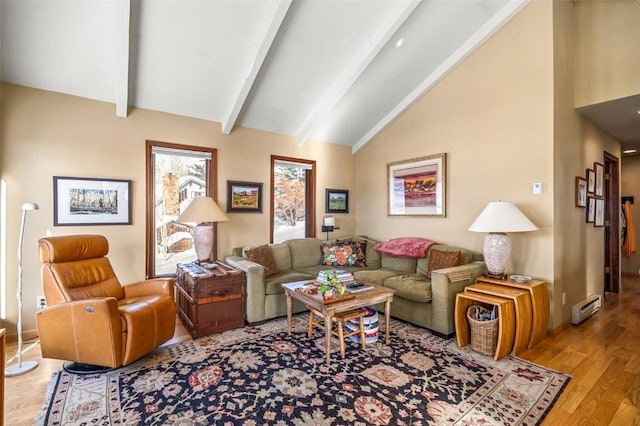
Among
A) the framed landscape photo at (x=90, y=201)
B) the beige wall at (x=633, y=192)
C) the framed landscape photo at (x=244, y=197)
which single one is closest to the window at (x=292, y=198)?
the framed landscape photo at (x=244, y=197)

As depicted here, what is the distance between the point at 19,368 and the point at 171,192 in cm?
215

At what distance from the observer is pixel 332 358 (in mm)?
2566

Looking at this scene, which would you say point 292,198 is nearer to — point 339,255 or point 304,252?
point 304,252

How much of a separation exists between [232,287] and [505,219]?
2829 millimetres

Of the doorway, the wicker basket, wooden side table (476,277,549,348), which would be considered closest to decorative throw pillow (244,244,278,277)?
the wicker basket

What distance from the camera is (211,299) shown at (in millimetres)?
3111

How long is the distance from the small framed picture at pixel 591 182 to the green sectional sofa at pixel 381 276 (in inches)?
66.4

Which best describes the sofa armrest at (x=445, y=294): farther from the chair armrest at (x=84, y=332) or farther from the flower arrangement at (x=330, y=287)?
the chair armrest at (x=84, y=332)

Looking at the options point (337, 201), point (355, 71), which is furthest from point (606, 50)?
point (337, 201)

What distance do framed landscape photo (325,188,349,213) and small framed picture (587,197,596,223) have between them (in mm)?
3316

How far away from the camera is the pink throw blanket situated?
12.7 ft

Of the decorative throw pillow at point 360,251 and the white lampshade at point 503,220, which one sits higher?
the white lampshade at point 503,220

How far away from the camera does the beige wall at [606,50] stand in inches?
119

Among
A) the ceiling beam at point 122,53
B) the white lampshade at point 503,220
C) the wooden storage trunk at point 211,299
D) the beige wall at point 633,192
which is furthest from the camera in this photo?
the beige wall at point 633,192
